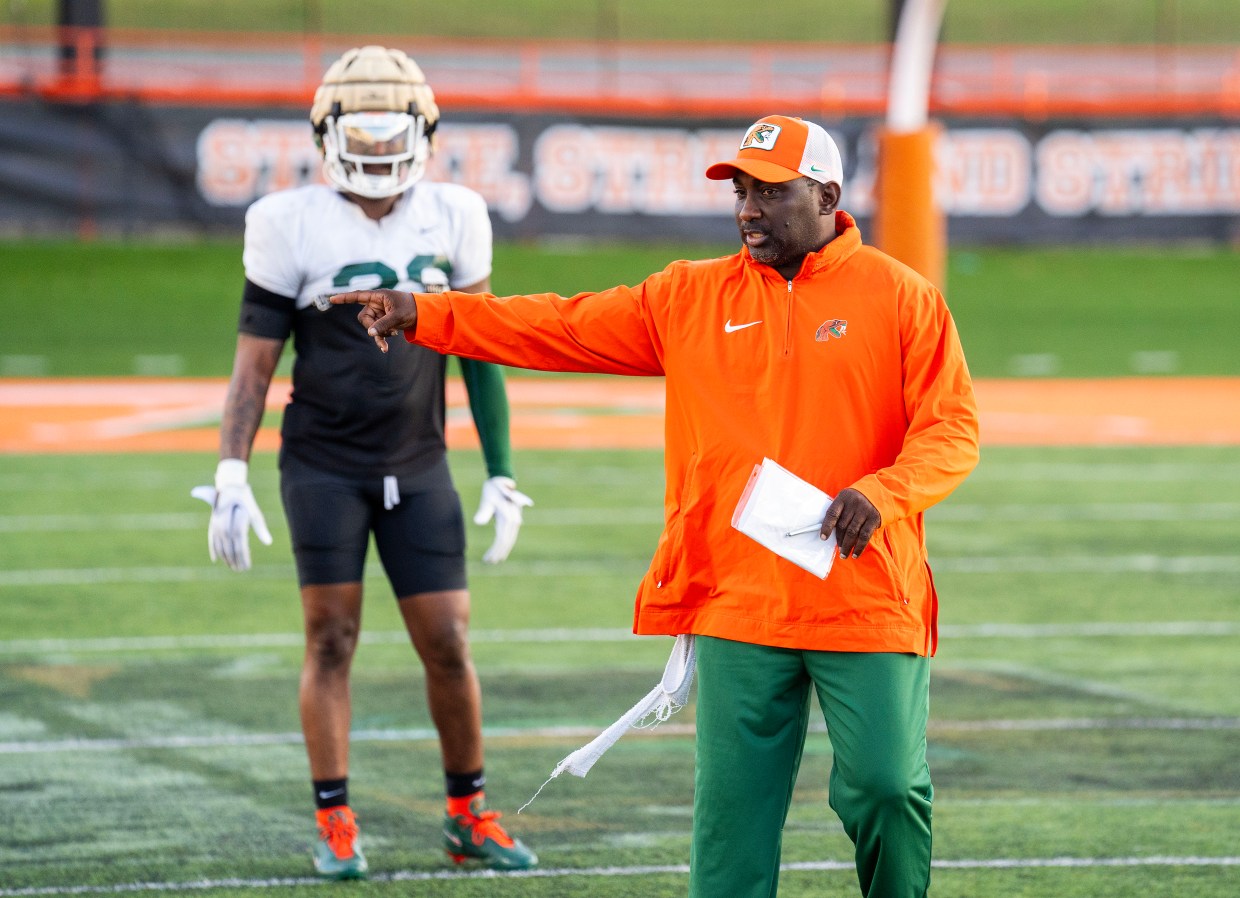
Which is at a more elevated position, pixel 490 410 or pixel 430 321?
pixel 430 321

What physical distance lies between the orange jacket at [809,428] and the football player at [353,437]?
143cm

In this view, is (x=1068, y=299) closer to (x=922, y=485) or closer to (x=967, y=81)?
(x=967, y=81)

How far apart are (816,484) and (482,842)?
1.94 metres

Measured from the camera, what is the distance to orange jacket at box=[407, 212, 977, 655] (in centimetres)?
397

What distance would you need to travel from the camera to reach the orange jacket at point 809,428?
397cm

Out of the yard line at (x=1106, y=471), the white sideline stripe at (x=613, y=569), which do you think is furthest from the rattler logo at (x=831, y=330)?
the yard line at (x=1106, y=471)

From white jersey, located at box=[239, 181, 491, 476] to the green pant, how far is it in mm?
1665

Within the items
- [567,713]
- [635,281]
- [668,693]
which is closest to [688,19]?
[635,281]

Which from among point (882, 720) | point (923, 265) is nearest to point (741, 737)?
point (882, 720)

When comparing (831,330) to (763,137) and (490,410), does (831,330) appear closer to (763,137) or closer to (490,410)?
(763,137)

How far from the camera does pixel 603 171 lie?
2350 centimetres

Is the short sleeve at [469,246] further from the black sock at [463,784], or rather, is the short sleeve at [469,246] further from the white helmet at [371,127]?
the black sock at [463,784]

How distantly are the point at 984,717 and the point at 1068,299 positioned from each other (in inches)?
685

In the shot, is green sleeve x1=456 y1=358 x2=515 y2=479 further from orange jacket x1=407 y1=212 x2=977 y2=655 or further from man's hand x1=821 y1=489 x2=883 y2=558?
man's hand x1=821 y1=489 x2=883 y2=558
